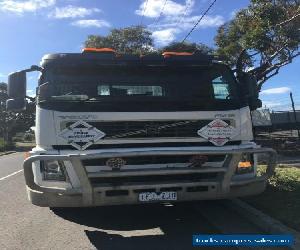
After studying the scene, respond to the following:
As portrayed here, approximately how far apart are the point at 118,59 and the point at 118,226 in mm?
2468

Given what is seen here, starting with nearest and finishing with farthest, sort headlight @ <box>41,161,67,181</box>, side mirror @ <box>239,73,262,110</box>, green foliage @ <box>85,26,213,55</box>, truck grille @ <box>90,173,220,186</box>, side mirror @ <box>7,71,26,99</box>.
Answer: headlight @ <box>41,161,67,181</box> < truck grille @ <box>90,173,220,186</box> < side mirror @ <box>7,71,26,99</box> < side mirror @ <box>239,73,262,110</box> < green foliage @ <box>85,26,213,55</box>

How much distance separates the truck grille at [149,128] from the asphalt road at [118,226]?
1.40 metres

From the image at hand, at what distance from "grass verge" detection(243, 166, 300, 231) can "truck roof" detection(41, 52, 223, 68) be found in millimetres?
2326

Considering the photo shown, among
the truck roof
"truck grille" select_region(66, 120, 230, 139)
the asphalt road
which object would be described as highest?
the truck roof

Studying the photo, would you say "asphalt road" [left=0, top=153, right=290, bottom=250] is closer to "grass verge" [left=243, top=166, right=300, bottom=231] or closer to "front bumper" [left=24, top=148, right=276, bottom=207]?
"grass verge" [left=243, top=166, right=300, bottom=231]

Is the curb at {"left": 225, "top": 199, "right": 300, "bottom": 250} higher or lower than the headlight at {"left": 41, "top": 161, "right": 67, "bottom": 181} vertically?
lower

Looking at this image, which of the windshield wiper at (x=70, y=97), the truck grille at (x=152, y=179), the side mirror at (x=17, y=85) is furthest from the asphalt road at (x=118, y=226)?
the side mirror at (x=17, y=85)

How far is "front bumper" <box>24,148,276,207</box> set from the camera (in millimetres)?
6617

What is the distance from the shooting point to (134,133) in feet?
23.1

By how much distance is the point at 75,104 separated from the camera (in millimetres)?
6984

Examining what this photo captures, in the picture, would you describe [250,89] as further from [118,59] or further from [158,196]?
[158,196]

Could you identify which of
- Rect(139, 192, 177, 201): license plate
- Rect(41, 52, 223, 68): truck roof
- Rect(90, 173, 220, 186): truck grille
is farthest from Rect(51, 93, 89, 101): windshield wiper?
Rect(139, 192, 177, 201): license plate

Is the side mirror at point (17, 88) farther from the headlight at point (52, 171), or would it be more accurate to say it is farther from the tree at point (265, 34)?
the tree at point (265, 34)

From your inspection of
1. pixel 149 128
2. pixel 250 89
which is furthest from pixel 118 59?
pixel 250 89
